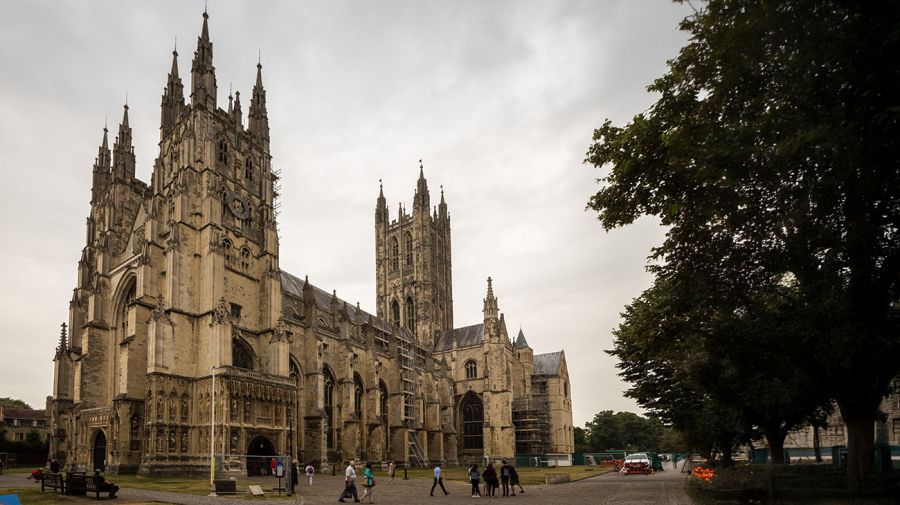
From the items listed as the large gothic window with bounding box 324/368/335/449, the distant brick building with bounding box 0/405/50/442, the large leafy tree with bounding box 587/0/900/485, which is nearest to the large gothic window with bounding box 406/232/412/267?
the large gothic window with bounding box 324/368/335/449

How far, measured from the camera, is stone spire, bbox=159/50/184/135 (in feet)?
155

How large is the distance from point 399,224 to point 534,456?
37.2m

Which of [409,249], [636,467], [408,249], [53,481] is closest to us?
[53,481]

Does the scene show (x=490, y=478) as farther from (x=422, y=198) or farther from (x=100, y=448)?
(x=422, y=198)

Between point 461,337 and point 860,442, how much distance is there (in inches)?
2679

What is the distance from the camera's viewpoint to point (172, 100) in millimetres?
48219

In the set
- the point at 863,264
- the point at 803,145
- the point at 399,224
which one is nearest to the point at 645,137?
the point at 803,145

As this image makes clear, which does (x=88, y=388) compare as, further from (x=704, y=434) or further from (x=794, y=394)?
(x=794, y=394)

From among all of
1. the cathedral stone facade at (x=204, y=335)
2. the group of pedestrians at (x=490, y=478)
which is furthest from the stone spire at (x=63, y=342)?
the group of pedestrians at (x=490, y=478)

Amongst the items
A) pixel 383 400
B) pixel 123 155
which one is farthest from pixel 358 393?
pixel 123 155

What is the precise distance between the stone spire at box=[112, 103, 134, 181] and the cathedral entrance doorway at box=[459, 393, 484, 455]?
4683 cm

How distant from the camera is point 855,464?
1539 cm

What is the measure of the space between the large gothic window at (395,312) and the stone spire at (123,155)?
42.8 meters

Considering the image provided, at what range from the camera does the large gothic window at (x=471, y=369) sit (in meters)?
77.2
